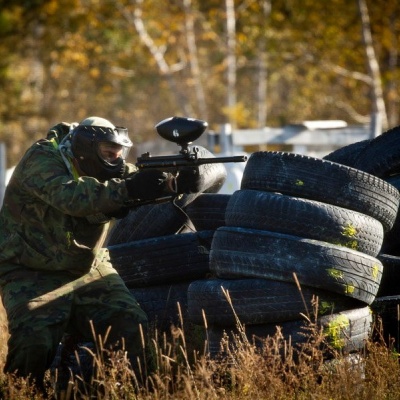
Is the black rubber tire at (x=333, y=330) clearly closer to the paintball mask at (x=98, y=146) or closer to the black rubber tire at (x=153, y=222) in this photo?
the paintball mask at (x=98, y=146)

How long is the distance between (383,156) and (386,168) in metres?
0.10

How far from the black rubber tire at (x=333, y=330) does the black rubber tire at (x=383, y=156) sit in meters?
1.86

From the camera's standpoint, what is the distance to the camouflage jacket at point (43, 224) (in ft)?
20.0

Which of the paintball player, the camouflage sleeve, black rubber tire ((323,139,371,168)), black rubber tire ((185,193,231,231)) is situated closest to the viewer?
the camouflage sleeve

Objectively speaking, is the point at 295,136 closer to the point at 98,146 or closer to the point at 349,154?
the point at 349,154

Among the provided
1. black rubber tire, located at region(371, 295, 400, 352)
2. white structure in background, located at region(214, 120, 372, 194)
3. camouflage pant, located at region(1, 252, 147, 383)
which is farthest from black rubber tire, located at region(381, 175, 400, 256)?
white structure in background, located at region(214, 120, 372, 194)

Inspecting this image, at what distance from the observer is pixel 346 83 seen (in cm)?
3569

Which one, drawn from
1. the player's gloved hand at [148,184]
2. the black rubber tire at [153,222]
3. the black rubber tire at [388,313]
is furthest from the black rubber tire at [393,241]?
the player's gloved hand at [148,184]

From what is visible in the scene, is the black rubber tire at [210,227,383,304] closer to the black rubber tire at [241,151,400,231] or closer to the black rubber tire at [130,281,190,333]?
the black rubber tire at [241,151,400,231]

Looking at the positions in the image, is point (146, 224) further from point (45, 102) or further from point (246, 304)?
point (45, 102)

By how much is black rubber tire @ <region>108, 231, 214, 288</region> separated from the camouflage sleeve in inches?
73.6

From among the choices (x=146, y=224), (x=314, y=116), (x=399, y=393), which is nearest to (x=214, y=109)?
(x=314, y=116)

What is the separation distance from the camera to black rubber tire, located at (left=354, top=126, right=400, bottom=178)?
8.08 m

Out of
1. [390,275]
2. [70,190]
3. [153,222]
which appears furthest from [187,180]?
[153,222]
